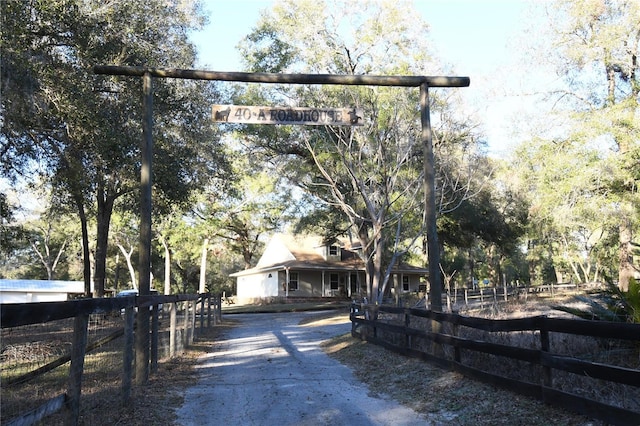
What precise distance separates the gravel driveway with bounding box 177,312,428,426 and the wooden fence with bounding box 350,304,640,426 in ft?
4.23

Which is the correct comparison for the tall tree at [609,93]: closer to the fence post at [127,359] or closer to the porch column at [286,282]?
the fence post at [127,359]

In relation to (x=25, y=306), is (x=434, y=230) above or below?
above

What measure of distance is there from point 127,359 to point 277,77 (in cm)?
492

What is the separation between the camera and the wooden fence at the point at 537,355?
16.0 ft

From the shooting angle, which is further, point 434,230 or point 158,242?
point 158,242

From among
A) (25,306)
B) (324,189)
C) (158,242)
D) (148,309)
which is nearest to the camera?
(25,306)

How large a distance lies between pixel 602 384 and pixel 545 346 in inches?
26.2

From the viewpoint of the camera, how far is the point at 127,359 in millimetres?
6867

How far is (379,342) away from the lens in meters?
11.9

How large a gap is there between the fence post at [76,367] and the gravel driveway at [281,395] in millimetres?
1559

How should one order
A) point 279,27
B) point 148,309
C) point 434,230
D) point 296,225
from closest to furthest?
1. point 148,309
2. point 434,230
3. point 279,27
4. point 296,225

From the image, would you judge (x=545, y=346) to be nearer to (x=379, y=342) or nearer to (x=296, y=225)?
(x=379, y=342)

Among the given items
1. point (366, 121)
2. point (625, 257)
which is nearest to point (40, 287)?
point (366, 121)

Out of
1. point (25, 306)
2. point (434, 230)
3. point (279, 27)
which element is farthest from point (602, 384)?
point (279, 27)
